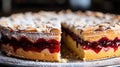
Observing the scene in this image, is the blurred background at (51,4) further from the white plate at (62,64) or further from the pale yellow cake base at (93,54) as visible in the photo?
the white plate at (62,64)

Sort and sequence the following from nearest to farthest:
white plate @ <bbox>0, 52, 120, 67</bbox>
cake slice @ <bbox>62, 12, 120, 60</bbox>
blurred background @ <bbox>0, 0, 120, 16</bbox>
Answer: white plate @ <bbox>0, 52, 120, 67</bbox>
cake slice @ <bbox>62, 12, 120, 60</bbox>
blurred background @ <bbox>0, 0, 120, 16</bbox>

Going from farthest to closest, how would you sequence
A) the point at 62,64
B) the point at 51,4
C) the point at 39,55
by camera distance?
the point at 51,4 < the point at 39,55 < the point at 62,64

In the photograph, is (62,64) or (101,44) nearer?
(62,64)

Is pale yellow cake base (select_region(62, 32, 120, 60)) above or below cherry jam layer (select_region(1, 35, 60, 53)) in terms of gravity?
below

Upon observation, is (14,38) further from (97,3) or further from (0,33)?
(97,3)

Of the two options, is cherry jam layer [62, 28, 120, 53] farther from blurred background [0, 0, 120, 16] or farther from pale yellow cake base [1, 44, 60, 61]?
blurred background [0, 0, 120, 16]

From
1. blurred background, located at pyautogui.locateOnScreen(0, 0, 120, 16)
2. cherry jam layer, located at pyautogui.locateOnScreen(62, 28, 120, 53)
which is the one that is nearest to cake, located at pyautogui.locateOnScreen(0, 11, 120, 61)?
cherry jam layer, located at pyautogui.locateOnScreen(62, 28, 120, 53)

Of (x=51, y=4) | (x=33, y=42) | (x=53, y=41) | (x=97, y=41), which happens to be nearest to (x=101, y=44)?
(x=97, y=41)

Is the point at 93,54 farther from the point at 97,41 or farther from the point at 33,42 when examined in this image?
the point at 33,42

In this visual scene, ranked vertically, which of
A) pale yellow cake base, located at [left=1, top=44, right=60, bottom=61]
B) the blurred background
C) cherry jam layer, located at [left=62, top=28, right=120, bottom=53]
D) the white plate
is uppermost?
the blurred background

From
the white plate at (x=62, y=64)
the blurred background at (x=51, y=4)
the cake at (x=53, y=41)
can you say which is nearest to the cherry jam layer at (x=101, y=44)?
the cake at (x=53, y=41)

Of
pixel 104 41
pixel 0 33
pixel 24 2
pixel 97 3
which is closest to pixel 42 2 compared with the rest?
pixel 24 2
